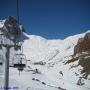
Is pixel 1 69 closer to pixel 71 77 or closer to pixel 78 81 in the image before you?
pixel 78 81

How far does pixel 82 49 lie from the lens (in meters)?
82.6

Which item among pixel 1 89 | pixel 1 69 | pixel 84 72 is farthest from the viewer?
pixel 84 72

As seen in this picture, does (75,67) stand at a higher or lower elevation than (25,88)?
higher

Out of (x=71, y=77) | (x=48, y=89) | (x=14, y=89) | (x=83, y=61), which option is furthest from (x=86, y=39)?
(x=14, y=89)

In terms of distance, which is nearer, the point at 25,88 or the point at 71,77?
the point at 25,88

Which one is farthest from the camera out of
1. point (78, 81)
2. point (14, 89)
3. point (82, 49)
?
point (82, 49)

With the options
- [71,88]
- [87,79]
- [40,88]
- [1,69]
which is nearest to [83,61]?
[87,79]

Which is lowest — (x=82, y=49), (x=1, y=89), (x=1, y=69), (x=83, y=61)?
(x=1, y=89)

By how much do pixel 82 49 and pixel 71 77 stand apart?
117 feet

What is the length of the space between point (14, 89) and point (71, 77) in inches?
950

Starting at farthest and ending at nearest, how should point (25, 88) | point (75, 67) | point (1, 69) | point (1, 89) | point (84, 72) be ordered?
point (75, 67)
point (84, 72)
point (1, 69)
point (25, 88)
point (1, 89)

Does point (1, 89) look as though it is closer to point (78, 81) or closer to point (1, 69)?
point (1, 69)

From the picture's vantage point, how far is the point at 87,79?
42562 millimetres

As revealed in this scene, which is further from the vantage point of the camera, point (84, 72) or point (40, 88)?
point (84, 72)
